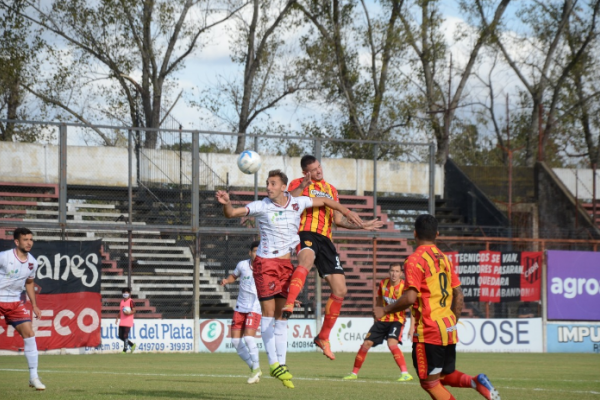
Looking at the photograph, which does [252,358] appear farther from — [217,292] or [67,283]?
[217,292]

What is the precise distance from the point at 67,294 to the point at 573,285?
586 inches

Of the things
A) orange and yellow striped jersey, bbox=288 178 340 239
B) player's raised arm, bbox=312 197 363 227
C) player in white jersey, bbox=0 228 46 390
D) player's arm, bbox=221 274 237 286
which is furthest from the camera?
player's arm, bbox=221 274 237 286

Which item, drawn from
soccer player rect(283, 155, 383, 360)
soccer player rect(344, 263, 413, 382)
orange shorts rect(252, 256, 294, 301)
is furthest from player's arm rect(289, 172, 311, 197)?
soccer player rect(344, 263, 413, 382)

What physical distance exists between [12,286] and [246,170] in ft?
12.4

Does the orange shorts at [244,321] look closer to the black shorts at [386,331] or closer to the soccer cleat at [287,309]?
the black shorts at [386,331]

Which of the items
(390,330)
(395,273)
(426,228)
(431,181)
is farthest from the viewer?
(431,181)

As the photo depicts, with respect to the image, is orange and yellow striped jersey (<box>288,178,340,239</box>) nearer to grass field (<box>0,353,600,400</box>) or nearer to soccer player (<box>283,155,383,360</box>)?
soccer player (<box>283,155,383,360</box>)

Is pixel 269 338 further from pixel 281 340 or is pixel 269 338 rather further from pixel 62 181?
pixel 62 181

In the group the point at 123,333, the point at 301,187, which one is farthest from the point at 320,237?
the point at 123,333

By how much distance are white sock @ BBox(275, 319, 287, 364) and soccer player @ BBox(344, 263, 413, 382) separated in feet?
11.0

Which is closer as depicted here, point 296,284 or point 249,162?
point 296,284

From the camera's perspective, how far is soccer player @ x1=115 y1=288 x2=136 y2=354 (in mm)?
22092

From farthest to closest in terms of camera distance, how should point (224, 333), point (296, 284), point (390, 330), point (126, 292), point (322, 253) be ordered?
point (224, 333), point (126, 292), point (390, 330), point (322, 253), point (296, 284)

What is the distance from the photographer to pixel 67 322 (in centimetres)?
2175
